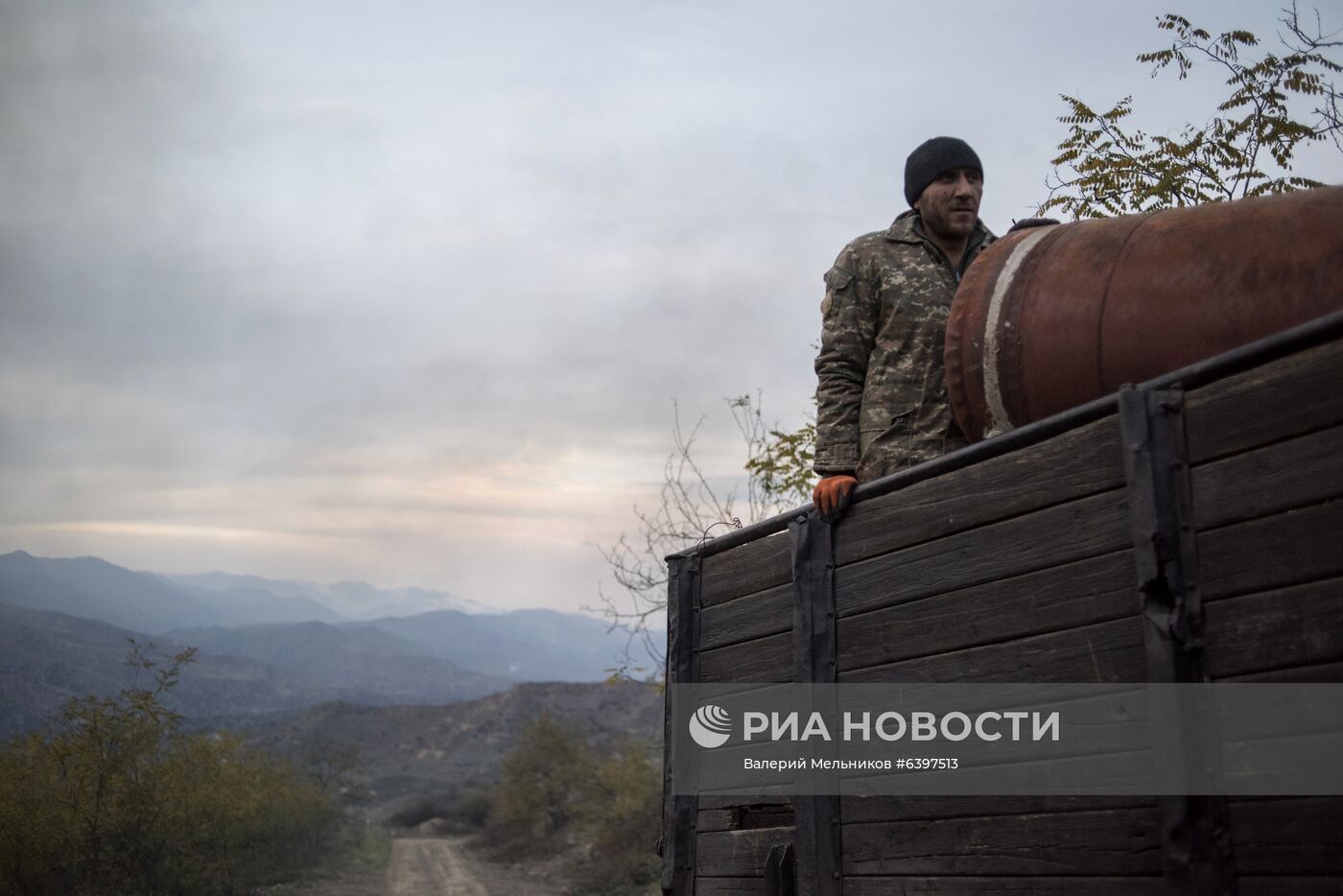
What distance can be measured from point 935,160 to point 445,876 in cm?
2816

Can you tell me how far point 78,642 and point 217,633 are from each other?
11738 centimetres

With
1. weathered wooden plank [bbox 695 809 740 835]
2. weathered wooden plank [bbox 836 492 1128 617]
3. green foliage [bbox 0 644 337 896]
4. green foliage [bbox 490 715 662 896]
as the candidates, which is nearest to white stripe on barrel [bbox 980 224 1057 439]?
weathered wooden plank [bbox 836 492 1128 617]

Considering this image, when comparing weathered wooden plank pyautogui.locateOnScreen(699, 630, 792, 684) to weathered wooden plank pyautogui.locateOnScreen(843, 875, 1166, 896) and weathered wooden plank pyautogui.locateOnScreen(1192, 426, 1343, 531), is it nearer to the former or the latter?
weathered wooden plank pyautogui.locateOnScreen(843, 875, 1166, 896)

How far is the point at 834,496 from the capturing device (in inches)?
125

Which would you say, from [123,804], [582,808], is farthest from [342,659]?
[123,804]

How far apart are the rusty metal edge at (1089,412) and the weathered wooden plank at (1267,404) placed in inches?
0.8

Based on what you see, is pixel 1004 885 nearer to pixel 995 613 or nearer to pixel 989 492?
pixel 995 613

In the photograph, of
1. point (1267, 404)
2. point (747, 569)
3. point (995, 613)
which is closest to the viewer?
point (1267, 404)

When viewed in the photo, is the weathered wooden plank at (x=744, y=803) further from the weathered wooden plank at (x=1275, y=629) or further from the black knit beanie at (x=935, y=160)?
the black knit beanie at (x=935, y=160)

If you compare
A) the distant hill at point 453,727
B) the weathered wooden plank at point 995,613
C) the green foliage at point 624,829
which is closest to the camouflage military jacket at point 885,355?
the weathered wooden plank at point 995,613

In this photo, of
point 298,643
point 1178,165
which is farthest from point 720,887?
point 298,643

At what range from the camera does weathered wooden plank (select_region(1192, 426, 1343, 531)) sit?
1895mm

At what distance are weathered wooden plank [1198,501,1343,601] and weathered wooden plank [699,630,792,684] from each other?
1.42 meters

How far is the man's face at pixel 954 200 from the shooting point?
12.4 feet
